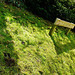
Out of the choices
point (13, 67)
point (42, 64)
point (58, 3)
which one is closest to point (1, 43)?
point (13, 67)

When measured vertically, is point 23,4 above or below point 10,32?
above

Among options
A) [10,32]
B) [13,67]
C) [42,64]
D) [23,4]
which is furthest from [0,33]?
[23,4]

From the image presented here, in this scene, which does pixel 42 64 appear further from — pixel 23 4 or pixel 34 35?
pixel 23 4

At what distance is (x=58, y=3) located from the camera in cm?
554

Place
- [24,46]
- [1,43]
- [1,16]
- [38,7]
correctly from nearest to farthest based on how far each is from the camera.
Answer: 1. [1,43]
2. [24,46]
3. [1,16]
4. [38,7]

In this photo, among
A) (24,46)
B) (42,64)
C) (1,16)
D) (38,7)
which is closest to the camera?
(42,64)

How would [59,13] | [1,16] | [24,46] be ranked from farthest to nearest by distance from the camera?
[59,13] < [1,16] < [24,46]

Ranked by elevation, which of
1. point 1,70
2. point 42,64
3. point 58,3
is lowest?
point 42,64

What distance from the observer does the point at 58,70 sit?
117 inches

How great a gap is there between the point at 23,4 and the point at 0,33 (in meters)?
3.37

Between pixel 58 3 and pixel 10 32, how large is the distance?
4069 mm

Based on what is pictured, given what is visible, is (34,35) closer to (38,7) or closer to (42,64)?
(42,64)

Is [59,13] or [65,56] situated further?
[59,13]

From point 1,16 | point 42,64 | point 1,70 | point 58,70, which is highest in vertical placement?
point 1,16
